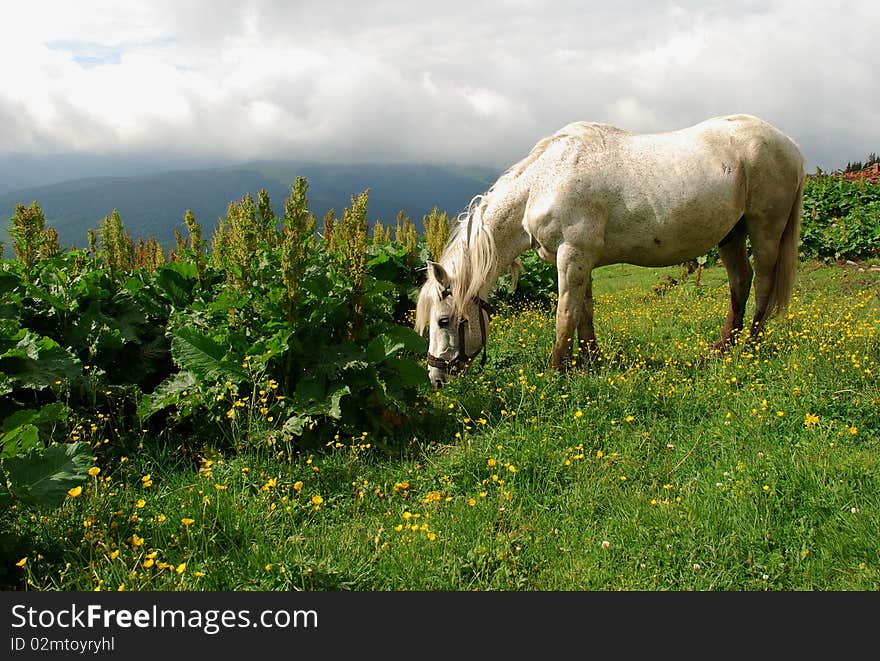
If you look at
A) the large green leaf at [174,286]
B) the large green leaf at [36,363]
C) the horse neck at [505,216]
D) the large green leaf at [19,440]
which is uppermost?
the horse neck at [505,216]

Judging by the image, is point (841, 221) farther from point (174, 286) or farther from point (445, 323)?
point (174, 286)

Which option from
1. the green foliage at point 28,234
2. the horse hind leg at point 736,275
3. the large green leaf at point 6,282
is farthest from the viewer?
the horse hind leg at point 736,275

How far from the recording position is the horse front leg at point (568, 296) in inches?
246

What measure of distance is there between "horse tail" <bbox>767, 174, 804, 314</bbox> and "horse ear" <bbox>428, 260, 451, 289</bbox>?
162 inches

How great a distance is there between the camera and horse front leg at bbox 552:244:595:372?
6.25m

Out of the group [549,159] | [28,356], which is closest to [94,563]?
[28,356]

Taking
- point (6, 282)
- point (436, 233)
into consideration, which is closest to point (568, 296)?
point (6, 282)

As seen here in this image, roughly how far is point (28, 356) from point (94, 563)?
5.90 ft

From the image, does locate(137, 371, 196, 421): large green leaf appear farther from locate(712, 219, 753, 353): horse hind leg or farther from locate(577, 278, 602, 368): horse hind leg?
locate(712, 219, 753, 353): horse hind leg

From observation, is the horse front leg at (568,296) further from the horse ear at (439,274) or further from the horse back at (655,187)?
the horse ear at (439,274)

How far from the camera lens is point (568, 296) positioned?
634 centimetres

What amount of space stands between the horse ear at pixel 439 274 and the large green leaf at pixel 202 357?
2229mm

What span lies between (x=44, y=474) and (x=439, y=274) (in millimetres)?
3875

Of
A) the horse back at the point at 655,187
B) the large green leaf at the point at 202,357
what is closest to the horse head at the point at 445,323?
the horse back at the point at 655,187
